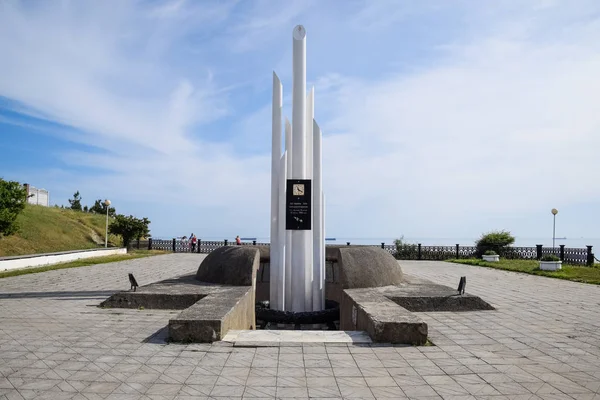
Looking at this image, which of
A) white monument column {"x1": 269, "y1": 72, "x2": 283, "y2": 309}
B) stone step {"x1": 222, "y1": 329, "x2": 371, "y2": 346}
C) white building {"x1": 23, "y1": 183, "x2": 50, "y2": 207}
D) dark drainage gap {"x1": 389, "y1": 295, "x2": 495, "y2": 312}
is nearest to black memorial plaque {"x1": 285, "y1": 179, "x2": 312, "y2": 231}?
white monument column {"x1": 269, "y1": 72, "x2": 283, "y2": 309}

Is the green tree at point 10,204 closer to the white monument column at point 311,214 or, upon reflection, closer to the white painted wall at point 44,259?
the white painted wall at point 44,259

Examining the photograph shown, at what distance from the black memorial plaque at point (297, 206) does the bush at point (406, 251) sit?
700 inches

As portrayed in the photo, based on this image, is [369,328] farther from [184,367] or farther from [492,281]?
[492,281]

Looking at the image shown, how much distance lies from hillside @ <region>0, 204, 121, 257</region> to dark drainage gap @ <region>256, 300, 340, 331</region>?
18098 millimetres

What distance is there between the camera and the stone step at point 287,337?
17.4 feet

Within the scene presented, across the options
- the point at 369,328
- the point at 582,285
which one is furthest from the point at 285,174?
the point at 582,285

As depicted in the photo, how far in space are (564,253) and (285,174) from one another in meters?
18.4

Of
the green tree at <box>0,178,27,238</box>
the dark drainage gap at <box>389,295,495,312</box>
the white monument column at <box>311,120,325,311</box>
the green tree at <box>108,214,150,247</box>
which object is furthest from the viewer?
the green tree at <box>108,214,150,247</box>

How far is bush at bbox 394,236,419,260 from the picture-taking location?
2520cm

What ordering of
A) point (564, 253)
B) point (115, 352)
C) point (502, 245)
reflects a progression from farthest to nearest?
point (502, 245) → point (564, 253) → point (115, 352)

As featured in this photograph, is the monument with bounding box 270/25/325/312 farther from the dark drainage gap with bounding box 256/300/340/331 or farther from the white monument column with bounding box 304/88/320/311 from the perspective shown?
the dark drainage gap with bounding box 256/300/340/331

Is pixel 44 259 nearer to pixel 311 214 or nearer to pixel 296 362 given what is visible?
pixel 311 214

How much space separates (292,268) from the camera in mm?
8719

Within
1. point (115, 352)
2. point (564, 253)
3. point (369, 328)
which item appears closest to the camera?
point (115, 352)
